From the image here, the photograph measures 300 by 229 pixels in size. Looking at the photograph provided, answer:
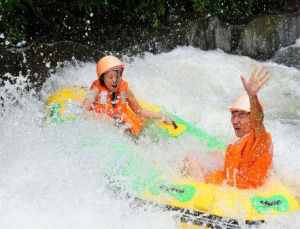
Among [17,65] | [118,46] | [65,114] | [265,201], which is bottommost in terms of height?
[265,201]

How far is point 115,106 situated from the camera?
4.89 metres

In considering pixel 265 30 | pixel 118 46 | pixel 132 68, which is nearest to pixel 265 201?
pixel 132 68

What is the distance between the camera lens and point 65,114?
4973 millimetres

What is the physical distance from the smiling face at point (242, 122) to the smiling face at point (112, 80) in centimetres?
145

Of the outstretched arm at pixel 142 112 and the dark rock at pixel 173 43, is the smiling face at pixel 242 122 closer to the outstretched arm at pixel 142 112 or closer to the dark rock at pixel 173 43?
the outstretched arm at pixel 142 112

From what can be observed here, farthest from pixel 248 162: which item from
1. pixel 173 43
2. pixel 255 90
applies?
pixel 173 43

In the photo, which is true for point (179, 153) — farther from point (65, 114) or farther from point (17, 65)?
point (17, 65)

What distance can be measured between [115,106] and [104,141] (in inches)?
19.8

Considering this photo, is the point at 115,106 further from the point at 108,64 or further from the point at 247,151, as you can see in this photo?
the point at 247,151

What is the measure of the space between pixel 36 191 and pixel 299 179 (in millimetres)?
2696

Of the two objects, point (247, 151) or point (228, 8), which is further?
point (228, 8)

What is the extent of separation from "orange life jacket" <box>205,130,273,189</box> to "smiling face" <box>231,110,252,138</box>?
75 mm

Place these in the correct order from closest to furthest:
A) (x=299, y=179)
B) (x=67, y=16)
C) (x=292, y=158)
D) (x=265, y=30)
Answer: (x=299, y=179)
(x=292, y=158)
(x=67, y=16)
(x=265, y=30)

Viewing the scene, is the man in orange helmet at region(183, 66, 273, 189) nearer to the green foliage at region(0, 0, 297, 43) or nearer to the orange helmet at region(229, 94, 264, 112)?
the orange helmet at region(229, 94, 264, 112)
